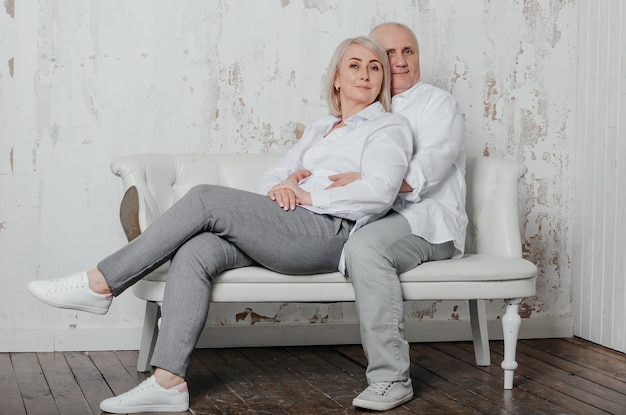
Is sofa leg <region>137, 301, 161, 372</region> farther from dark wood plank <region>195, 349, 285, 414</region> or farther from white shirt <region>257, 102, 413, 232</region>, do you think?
white shirt <region>257, 102, 413, 232</region>

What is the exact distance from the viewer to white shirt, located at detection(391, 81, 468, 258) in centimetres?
287

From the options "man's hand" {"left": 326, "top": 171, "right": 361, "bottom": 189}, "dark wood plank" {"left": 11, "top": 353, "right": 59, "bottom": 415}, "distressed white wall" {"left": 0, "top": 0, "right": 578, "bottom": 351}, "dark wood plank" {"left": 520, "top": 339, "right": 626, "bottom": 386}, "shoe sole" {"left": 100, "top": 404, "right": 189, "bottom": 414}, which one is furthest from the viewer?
"distressed white wall" {"left": 0, "top": 0, "right": 578, "bottom": 351}

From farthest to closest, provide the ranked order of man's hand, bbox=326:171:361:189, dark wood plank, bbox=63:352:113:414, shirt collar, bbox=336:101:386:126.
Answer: shirt collar, bbox=336:101:386:126, man's hand, bbox=326:171:361:189, dark wood plank, bbox=63:352:113:414

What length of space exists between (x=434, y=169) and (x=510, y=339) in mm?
617

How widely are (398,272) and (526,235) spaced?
4.63 ft

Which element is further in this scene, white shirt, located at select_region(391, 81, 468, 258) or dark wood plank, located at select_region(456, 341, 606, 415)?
white shirt, located at select_region(391, 81, 468, 258)

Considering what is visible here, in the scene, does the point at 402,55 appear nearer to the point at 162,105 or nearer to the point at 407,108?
the point at 407,108

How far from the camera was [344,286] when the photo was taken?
2.74m

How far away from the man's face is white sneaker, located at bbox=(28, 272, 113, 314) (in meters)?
1.31

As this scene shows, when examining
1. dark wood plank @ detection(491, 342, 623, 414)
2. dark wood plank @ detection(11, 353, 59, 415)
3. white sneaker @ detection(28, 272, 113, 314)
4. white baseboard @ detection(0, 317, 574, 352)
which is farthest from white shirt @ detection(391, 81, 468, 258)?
dark wood plank @ detection(11, 353, 59, 415)

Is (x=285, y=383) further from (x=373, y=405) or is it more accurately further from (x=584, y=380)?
(x=584, y=380)

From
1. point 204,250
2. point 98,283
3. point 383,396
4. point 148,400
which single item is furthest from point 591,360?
point 98,283

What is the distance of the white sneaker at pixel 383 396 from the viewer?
2572 mm

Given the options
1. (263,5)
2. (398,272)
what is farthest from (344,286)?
(263,5)
